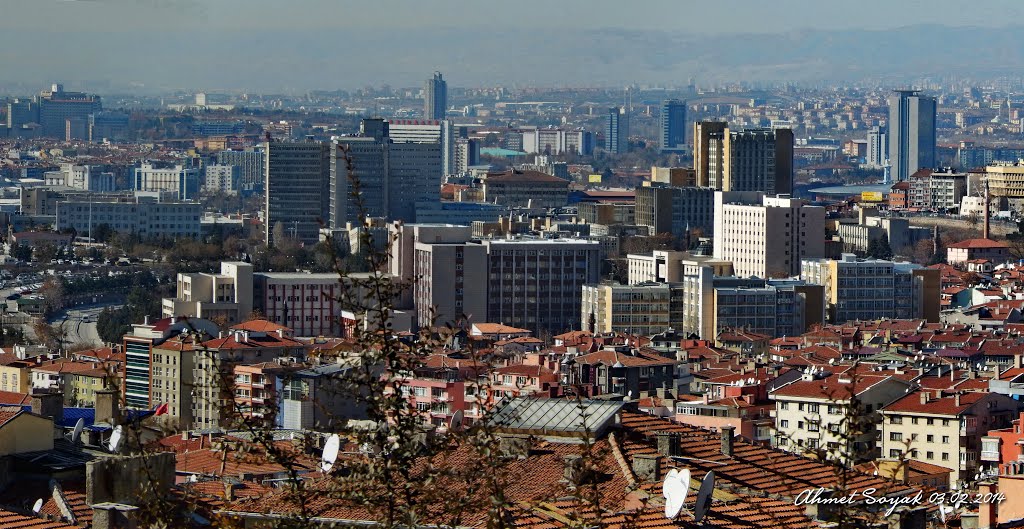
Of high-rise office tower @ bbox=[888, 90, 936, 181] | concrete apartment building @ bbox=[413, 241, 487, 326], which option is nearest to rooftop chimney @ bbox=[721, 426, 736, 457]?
concrete apartment building @ bbox=[413, 241, 487, 326]

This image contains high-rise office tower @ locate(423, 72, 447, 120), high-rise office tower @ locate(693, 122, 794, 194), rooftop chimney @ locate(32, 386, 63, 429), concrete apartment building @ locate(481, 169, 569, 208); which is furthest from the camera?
high-rise office tower @ locate(423, 72, 447, 120)

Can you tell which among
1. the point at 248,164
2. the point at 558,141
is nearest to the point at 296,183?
the point at 248,164

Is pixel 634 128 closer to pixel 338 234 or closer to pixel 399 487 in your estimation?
pixel 338 234

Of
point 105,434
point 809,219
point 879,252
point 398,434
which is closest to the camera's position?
point 398,434

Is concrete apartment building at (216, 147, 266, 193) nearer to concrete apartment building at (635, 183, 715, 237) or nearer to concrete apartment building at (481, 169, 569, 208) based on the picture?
concrete apartment building at (481, 169, 569, 208)

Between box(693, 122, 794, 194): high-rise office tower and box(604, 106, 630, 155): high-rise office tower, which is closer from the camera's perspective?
box(693, 122, 794, 194): high-rise office tower

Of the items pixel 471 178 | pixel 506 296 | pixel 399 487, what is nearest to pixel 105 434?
pixel 399 487

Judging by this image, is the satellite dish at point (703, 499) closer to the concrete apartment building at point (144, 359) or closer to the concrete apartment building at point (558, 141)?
the concrete apartment building at point (144, 359)
